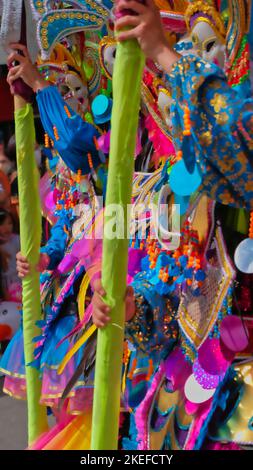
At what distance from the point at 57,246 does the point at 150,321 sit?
78 cm

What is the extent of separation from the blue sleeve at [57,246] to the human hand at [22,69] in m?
0.59

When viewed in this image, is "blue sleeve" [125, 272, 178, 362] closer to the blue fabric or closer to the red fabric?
the blue fabric

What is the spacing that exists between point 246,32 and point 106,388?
0.65 m

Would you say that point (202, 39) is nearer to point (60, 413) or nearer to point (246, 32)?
point (246, 32)

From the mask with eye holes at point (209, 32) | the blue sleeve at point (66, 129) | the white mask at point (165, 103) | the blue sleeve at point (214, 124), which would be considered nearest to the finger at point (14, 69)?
the blue sleeve at point (66, 129)

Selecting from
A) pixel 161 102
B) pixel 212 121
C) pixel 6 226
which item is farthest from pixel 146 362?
pixel 6 226

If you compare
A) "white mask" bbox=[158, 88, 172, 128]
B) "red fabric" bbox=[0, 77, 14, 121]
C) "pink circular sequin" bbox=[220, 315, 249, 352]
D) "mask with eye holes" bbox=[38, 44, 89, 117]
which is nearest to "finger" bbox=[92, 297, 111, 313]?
"pink circular sequin" bbox=[220, 315, 249, 352]

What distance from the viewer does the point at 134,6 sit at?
2.81ft

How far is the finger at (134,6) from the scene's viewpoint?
85 centimetres

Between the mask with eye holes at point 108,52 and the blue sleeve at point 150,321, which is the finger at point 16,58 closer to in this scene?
the mask with eye holes at point 108,52

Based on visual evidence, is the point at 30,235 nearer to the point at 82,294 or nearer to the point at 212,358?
the point at 82,294

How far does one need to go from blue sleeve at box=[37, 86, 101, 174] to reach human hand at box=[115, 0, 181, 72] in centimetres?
70

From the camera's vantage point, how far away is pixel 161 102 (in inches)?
50.2

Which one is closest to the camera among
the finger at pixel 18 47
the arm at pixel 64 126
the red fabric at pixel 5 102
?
the finger at pixel 18 47
